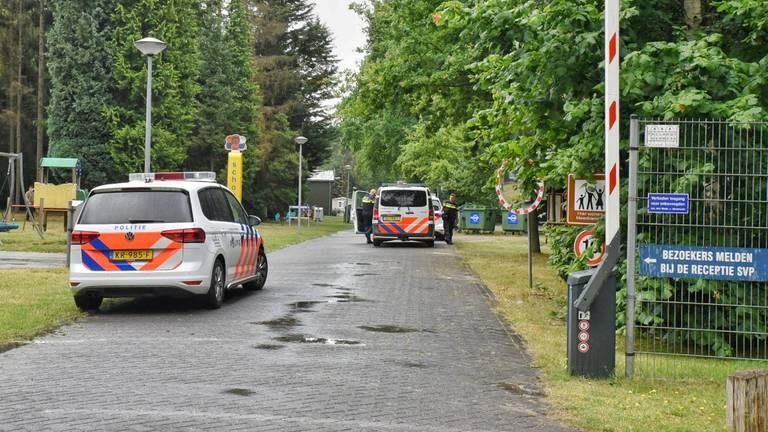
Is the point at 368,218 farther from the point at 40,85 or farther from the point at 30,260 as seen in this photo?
the point at 40,85

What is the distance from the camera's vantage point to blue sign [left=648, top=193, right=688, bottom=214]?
7625 millimetres

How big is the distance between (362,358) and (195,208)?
412cm

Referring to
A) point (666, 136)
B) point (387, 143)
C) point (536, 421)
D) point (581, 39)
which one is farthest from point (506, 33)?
point (387, 143)

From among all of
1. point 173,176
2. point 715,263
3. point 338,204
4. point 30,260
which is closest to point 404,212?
point 30,260

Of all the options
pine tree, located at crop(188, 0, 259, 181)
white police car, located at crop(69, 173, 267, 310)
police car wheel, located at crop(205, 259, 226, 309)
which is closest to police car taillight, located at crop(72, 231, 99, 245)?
white police car, located at crop(69, 173, 267, 310)

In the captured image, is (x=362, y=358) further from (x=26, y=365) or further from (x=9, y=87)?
(x=9, y=87)

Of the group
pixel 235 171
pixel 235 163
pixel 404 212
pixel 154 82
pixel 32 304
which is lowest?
pixel 32 304

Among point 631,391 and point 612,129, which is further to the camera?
point 612,129

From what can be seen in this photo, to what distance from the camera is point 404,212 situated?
29281 mm

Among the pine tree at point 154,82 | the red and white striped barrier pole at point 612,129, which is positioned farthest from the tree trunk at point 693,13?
the pine tree at point 154,82

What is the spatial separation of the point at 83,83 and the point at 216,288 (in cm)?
3559

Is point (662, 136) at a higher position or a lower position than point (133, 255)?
higher

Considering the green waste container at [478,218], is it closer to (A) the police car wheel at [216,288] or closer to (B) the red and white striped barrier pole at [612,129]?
(A) the police car wheel at [216,288]

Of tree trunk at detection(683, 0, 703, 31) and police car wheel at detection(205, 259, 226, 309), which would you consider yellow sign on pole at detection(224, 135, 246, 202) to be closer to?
police car wheel at detection(205, 259, 226, 309)
